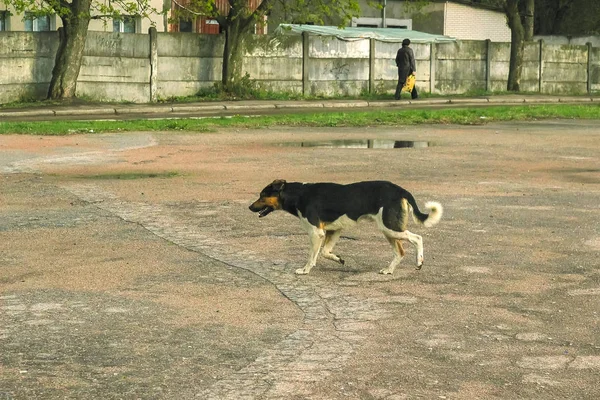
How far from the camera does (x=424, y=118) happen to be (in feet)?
95.5

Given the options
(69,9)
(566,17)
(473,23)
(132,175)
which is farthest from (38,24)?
(566,17)

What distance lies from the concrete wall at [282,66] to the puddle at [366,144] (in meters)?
14.7

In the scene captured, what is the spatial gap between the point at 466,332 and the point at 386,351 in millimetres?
769

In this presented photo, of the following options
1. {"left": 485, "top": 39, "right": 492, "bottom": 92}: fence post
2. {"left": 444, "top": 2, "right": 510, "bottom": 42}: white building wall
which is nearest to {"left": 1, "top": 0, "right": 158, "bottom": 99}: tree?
{"left": 485, "top": 39, "right": 492, "bottom": 92}: fence post

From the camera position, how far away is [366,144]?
22.2 m

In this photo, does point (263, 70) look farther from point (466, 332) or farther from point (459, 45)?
point (466, 332)

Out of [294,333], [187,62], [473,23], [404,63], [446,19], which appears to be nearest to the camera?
[294,333]

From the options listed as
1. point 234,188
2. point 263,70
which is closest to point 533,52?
point 263,70

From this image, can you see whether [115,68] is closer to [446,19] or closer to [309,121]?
[309,121]

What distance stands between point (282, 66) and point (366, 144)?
60.8ft

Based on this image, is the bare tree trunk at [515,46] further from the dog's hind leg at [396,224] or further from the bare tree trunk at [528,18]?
the dog's hind leg at [396,224]

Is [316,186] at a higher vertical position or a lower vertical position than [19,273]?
higher

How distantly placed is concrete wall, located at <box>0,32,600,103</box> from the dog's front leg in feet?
84.0

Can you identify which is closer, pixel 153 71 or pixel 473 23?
pixel 153 71
